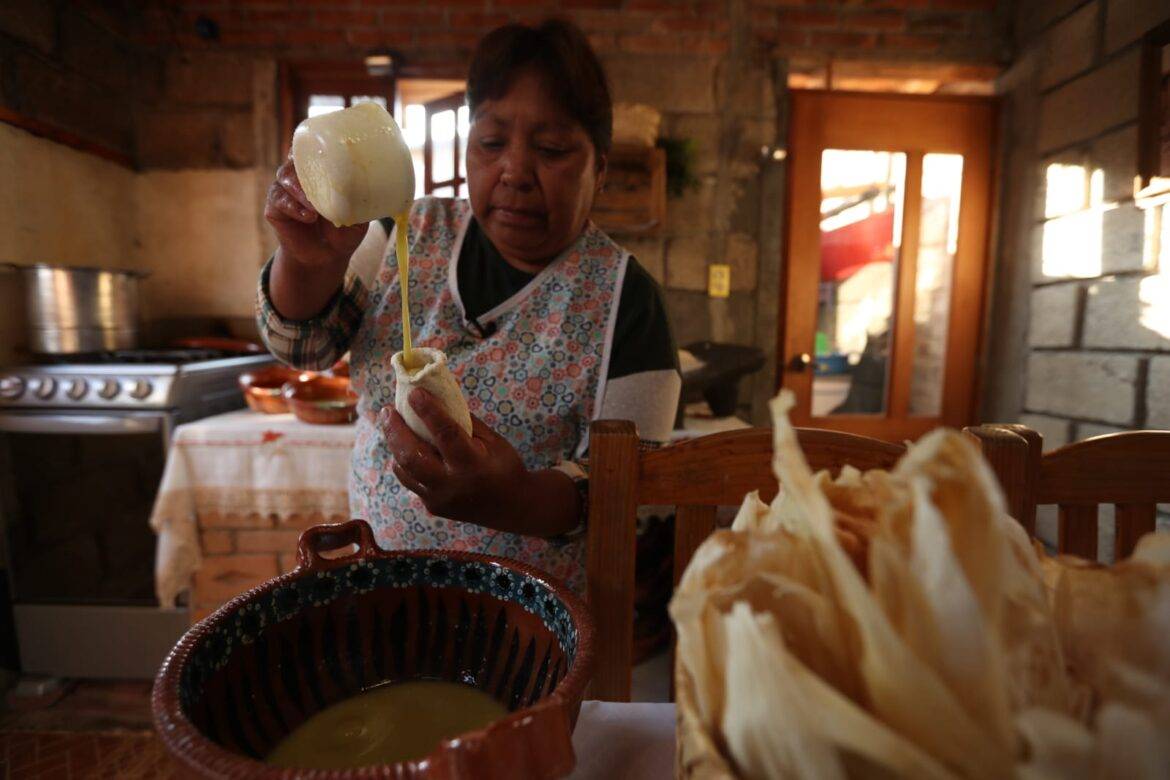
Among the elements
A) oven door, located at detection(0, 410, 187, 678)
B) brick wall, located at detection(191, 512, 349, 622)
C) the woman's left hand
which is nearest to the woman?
the woman's left hand

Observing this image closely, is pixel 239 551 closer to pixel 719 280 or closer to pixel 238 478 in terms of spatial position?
pixel 238 478

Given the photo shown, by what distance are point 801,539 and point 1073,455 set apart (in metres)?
0.70

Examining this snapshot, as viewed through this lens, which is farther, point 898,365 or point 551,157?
point 898,365

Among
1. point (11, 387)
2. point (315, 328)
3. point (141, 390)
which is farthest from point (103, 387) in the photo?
point (315, 328)

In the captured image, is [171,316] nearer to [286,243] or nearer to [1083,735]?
[286,243]

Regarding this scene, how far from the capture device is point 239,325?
2953mm

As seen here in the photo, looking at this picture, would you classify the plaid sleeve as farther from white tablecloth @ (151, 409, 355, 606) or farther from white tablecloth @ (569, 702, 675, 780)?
white tablecloth @ (151, 409, 355, 606)

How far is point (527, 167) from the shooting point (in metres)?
0.89

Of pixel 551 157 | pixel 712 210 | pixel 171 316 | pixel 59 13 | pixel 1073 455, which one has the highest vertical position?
pixel 59 13

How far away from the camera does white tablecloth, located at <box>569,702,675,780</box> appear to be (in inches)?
17.4

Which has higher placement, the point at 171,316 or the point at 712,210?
the point at 712,210

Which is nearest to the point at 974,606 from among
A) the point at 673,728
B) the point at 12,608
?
the point at 673,728

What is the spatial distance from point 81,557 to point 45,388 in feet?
1.99

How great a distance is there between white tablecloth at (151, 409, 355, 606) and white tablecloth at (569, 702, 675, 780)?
1698mm
